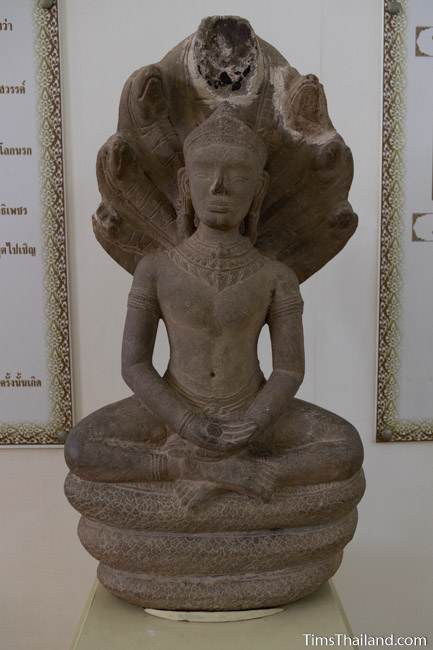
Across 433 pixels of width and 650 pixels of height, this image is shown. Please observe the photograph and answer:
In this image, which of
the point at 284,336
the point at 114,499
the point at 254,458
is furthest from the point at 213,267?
the point at 114,499

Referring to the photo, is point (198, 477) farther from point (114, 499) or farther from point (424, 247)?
point (424, 247)

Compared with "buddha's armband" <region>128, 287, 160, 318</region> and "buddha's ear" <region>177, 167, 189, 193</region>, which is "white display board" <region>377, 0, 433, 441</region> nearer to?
"buddha's ear" <region>177, 167, 189, 193</region>

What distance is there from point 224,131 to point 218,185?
14cm

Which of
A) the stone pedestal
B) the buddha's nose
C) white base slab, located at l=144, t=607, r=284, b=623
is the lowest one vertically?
white base slab, located at l=144, t=607, r=284, b=623

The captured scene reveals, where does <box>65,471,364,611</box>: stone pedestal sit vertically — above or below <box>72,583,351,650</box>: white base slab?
above

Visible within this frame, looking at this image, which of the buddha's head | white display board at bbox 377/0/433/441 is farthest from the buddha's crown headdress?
white display board at bbox 377/0/433/441

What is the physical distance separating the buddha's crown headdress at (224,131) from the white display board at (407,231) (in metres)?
0.93

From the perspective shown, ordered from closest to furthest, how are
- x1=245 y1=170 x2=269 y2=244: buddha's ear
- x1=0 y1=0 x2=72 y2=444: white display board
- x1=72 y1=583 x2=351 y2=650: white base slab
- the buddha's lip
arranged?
x1=72 y1=583 x2=351 y2=650: white base slab → the buddha's lip → x1=245 y1=170 x2=269 y2=244: buddha's ear → x1=0 y1=0 x2=72 y2=444: white display board

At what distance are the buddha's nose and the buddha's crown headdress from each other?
9cm

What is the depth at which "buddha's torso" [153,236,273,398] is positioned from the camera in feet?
5.85

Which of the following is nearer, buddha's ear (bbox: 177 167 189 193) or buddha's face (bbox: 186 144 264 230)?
buddha's face (bbox: 186 144 264 230)

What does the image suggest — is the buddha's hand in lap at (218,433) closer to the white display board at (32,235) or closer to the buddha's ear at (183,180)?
the buddha's ear at (183,180)

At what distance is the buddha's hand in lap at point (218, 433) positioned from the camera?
167cm

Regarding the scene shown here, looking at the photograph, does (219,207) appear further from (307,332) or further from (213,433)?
(307,332)
